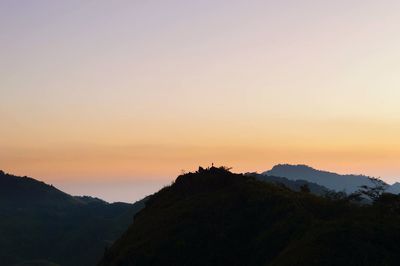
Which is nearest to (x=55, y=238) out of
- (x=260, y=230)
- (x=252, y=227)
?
(x=252, y=227)

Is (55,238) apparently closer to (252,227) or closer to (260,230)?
(252,227)

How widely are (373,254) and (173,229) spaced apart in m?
18.7

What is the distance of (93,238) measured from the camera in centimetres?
15712

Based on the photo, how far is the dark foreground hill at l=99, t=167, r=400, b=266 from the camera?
2789cm

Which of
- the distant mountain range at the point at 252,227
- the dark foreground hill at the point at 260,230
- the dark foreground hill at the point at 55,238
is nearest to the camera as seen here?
the dark foreground hill at the point at 260,230

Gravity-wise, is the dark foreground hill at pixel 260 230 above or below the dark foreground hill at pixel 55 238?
above

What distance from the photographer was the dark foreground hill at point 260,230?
1098 inches

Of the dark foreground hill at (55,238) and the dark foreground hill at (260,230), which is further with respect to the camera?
the dark foreground hill at (55,238)

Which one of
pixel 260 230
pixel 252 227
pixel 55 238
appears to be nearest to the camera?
pixel 260 230

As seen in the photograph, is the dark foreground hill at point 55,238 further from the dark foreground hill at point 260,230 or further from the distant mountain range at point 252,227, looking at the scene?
the dark foreground hill at point 260,230

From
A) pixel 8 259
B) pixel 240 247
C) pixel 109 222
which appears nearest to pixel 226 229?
pixel 240 247

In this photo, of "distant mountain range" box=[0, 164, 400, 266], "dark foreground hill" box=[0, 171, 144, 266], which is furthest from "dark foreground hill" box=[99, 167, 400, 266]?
"dark foreground hill" box=[0, 171, 144, 266]

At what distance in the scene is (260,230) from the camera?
38.5 meters

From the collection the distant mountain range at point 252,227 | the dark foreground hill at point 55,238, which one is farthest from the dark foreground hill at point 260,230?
the dark foreground hill at point 55,238
